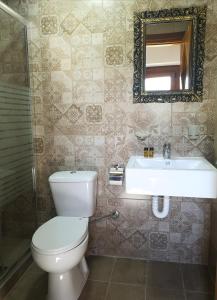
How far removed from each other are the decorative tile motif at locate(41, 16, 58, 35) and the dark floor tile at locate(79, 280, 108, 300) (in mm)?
2054

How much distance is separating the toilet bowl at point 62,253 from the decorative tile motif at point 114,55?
4.20 feet

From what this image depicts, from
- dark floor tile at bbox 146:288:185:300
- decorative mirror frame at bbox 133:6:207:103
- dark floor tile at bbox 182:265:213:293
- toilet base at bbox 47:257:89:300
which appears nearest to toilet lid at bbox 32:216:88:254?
toilet base at bbox 47:257:89:300

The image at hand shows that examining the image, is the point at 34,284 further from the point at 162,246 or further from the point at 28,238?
the point at 162,246

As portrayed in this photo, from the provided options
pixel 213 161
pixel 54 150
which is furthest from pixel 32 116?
pixel 213 161

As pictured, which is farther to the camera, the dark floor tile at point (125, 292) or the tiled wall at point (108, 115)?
the tiled wall at point (108, 115)

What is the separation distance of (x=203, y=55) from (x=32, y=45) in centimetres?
142

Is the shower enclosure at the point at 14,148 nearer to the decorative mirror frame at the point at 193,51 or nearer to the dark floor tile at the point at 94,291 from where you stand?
the dark floor tile at the point at 94,291

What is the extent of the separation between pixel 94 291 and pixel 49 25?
84.3 inches

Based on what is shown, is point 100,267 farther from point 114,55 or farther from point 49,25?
point 49,25

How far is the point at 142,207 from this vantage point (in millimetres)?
2172

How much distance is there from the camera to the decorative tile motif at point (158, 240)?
217 cm

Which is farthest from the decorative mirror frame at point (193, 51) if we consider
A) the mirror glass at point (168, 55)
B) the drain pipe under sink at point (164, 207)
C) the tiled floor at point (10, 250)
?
the tiled floor at point (10, 250)

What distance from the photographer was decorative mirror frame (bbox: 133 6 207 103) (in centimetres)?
191

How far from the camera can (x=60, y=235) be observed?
5.50 feet
